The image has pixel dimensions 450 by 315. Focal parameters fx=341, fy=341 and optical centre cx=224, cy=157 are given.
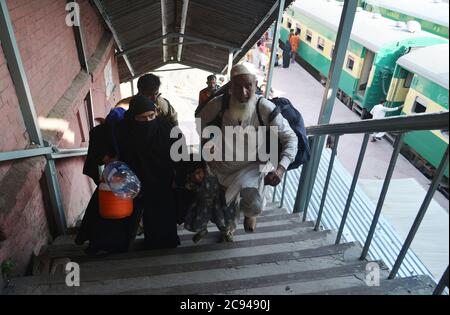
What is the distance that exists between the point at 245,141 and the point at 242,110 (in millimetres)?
211

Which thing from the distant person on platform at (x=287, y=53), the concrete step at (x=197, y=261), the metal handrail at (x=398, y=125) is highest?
the metal handrail at (x=398, y=125)

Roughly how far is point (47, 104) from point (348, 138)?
9.79m

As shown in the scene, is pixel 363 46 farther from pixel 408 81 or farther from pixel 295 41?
pixel 295 41

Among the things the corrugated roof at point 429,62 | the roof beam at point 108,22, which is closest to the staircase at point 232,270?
the roof beam at point 108,22

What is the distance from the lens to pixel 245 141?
2.32m

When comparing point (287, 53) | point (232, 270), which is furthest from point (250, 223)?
point (287, 53)

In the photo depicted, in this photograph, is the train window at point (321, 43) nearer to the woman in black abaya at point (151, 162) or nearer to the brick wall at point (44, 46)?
the brick wall at point (44, 46)

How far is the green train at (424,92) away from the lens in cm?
786

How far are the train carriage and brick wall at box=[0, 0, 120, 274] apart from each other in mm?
8782

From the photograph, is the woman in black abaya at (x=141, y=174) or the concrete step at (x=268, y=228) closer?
A: the woman in black abaya at (x=141, y=174)

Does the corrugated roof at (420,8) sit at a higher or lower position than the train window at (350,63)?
higher

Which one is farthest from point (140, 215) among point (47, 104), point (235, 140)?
point (47, 104)

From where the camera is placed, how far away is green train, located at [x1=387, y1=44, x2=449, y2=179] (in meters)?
7.86
